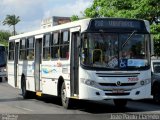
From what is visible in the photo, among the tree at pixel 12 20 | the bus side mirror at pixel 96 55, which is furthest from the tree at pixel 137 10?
the tree at pixel 12 20

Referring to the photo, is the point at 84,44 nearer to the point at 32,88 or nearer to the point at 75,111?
the point at 75,111

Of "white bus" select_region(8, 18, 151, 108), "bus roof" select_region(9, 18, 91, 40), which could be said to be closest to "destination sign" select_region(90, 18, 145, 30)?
"white bus" select_region(8, 18, 151, 108)

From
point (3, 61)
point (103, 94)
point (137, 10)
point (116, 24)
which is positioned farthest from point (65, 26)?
point (3, 61)

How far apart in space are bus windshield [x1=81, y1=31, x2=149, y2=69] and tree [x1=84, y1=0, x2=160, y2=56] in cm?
1274

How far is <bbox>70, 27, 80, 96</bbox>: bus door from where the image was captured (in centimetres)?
1574

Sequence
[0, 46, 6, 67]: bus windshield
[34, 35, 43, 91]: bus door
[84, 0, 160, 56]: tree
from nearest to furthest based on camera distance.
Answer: [34, 35, 43, 91]: bus door → [84, 0, 160, 56]: tree → [0, 46, 6, 67]: bus windshield

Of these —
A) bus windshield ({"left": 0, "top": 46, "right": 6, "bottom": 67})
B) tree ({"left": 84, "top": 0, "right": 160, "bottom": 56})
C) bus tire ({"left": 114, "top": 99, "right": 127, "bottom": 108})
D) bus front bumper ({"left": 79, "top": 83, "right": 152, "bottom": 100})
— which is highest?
tree ({"left": 84, "top": 0, "right": 160, "bottom": 56})

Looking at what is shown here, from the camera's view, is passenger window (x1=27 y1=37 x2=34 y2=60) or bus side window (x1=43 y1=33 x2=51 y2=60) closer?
bus side window (x1=43 y1=33 x2=51 y2=60)

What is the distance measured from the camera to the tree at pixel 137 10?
28719 mm

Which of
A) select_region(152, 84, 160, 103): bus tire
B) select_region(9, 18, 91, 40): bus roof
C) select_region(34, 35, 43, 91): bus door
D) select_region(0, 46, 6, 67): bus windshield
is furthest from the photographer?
select_region(0, 46, 6, 67): bus windshield

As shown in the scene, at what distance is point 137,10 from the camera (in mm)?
28906

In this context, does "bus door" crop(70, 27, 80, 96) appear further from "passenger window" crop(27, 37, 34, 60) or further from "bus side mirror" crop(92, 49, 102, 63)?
"passenger window" crop(27, 37, 34, 60)

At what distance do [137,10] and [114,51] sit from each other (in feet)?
46.3

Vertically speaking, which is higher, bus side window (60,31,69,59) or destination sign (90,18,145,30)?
destination sign (90,18,145,30)
